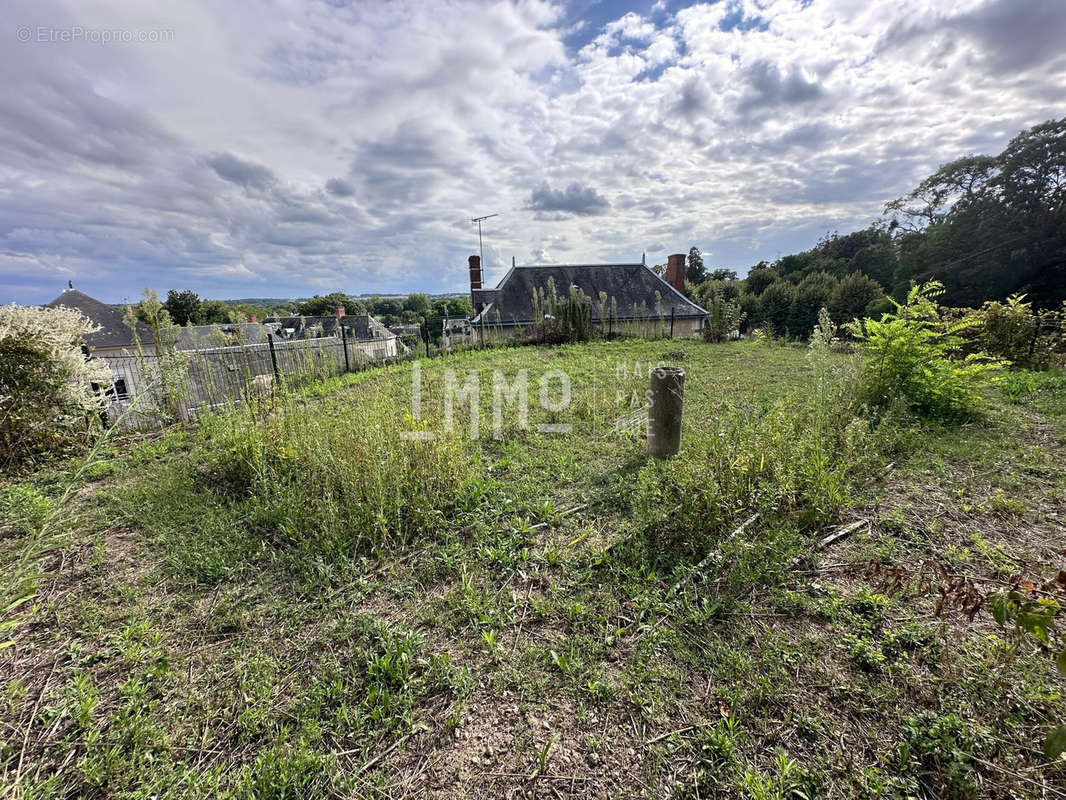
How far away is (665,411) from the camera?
11.4 feet

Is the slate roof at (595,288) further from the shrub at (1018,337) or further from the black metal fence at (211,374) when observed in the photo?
the shrub at (1018,337)

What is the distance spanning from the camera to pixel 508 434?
4.32m

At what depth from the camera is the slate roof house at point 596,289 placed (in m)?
18.7

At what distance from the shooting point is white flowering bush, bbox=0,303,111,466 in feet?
11.1

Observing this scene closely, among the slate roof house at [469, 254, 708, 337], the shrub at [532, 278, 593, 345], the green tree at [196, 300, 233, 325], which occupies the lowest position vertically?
Result: the shrub at [532, 278, 593, 345]

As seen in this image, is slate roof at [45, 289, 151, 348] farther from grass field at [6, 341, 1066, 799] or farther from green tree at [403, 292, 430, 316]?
green tree at [403, 292, 430, 316]

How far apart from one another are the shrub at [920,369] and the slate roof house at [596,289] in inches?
536

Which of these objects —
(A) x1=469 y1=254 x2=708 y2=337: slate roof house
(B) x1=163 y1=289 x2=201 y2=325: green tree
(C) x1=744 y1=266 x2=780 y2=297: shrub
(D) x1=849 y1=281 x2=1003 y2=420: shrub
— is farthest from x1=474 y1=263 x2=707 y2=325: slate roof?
(B) x1=163 y1=289 x2=201 y2=325: green tree

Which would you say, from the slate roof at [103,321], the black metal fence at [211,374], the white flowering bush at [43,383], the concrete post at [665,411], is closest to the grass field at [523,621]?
the concrete post at [665,411]

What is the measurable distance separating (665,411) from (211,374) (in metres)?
4.69

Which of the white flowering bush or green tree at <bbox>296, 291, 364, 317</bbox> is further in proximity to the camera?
green tree at <bbox>296, 291, 364, 317</bbox>

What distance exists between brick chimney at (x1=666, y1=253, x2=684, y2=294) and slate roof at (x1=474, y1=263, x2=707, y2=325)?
2.94ft

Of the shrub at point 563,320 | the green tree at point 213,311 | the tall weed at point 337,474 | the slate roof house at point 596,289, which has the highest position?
the green tree at point 213,311

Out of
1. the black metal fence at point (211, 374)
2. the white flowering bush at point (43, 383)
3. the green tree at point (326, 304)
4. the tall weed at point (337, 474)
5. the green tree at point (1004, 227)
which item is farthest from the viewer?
the green tree at point (326, 304)
